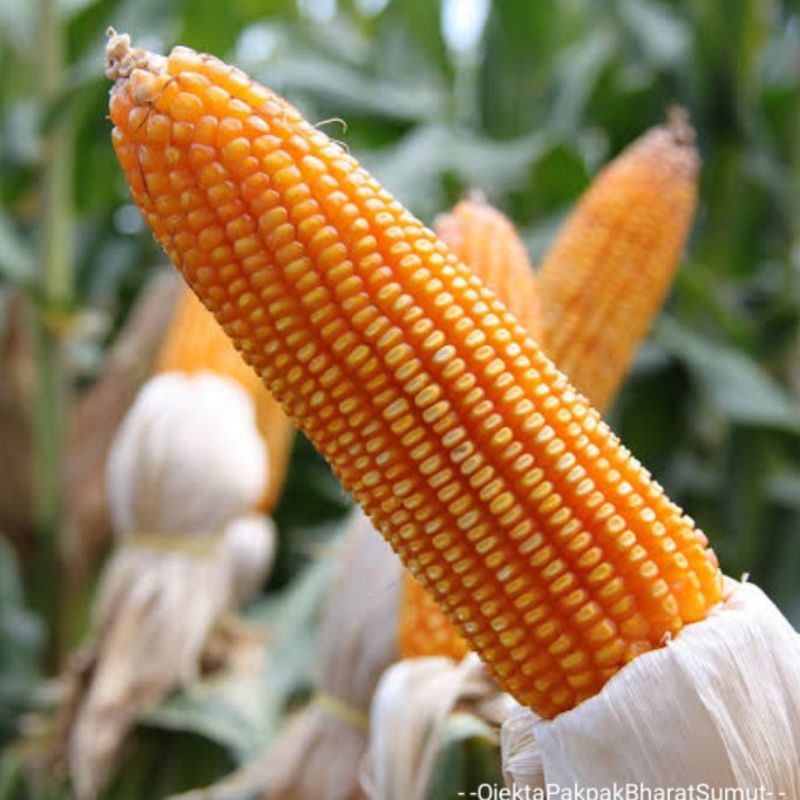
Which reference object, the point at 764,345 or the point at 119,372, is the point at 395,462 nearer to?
the point at 119,372

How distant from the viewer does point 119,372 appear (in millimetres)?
1647

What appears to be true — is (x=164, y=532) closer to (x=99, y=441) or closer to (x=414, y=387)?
(x=99, y=441)

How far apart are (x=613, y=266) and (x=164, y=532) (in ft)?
1.93

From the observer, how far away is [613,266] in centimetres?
96

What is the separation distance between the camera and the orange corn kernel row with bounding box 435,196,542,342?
0.82 m

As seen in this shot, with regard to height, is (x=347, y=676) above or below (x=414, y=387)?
→ below

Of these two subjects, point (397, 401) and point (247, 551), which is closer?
point (397, 401)

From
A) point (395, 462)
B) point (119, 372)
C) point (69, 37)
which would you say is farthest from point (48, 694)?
point (395, 462)

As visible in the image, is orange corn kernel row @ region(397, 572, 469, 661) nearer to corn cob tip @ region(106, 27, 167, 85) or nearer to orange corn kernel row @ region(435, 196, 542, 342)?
orange corn kernel row @ region(435, 196, 542, 342)

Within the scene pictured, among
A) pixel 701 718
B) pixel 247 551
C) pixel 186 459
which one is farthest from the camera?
pixel 247 551

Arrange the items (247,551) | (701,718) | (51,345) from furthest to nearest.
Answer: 1. (51,345)
2. (247,551)
3. (701,718)

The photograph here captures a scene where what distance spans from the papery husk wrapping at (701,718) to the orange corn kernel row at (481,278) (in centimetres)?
25

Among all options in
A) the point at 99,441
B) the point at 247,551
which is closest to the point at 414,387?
the point at 247,551

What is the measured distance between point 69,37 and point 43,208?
0.93ft
